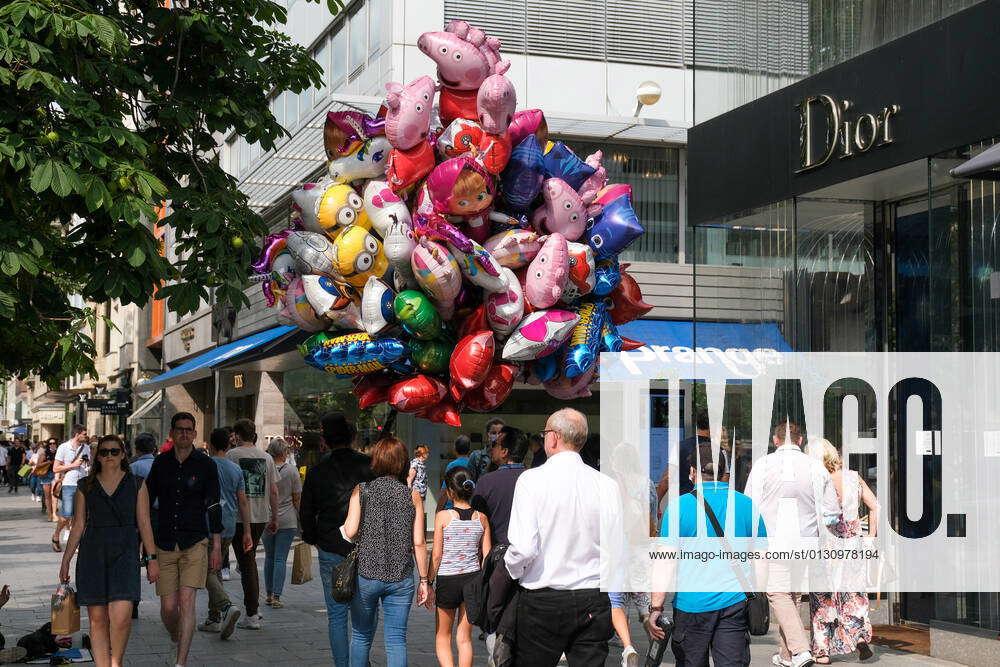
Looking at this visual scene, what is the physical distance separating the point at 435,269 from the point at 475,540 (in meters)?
2.23

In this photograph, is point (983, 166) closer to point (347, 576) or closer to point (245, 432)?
point (347, 576)

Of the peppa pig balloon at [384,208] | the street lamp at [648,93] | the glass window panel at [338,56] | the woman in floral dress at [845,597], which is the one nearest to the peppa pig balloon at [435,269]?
the peppa pig balloon at [384,208]

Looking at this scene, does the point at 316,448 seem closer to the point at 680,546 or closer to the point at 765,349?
the point at 765,349

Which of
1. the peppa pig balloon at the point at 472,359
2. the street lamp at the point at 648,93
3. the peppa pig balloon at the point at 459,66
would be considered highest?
the street lamp at the point at 648,93

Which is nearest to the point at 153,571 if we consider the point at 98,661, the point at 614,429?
the point at 98,661

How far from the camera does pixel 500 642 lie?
6.20 metres

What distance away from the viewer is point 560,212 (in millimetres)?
7723

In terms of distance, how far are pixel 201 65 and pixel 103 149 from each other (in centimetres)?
145

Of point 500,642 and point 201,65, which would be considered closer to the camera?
point 500,642

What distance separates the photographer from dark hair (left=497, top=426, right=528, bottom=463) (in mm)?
8727

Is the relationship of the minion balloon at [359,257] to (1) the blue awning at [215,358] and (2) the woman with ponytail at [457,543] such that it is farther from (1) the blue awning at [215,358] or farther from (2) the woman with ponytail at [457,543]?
(1) the blue awning at [215,358]

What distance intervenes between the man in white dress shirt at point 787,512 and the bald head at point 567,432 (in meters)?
3.64

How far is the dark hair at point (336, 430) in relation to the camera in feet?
27.7

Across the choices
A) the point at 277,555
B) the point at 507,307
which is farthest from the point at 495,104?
the point at 277,555
